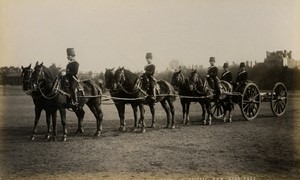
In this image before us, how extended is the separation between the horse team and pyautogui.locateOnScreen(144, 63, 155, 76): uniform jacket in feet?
0.45

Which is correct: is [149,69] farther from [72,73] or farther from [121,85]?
[72,73]

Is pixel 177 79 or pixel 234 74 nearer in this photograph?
pixel 177 79

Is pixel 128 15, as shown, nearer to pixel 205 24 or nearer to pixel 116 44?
pixel 116 44

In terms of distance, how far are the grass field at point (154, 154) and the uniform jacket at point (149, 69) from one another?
2.86 feet

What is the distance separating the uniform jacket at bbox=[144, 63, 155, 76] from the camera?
5.31 m

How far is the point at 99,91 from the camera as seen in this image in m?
5.35

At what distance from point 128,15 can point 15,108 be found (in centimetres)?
301

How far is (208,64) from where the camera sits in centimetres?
581

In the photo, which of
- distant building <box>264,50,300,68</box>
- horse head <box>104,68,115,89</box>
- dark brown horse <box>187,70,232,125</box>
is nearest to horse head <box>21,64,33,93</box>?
horse head <box>104,68,115,89</box>

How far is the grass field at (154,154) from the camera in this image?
4078 mm

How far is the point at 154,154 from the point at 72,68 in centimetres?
148

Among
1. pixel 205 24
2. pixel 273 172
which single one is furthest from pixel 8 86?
pixel 273 172

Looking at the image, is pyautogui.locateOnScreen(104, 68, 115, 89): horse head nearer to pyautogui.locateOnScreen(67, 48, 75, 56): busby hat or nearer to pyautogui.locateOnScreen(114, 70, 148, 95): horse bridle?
pyautogui.locateOnScreen(114, 70, 148, 95): horse bridle

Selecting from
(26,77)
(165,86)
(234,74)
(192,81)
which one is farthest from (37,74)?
(234,74)
